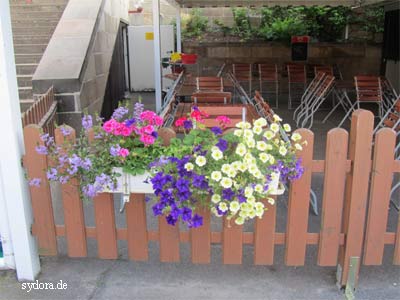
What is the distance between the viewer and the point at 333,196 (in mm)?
2484

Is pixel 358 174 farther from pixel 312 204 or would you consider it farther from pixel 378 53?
pixel 378 53

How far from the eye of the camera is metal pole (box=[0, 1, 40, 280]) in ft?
7.83

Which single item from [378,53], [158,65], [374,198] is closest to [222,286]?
[374,198]

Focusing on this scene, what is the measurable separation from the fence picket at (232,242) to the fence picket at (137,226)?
18.9 inches

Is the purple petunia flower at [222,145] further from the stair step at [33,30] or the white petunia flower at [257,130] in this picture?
the stair step at [33,30]

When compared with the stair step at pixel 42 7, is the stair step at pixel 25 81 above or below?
below

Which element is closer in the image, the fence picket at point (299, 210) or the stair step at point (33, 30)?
the fence picket at point (299, 210)

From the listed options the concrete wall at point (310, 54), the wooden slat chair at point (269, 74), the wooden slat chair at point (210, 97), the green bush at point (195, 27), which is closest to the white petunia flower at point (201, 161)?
the wooden slat chair at point (210, 97)

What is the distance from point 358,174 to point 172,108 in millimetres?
3147

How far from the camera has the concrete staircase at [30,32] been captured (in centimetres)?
633

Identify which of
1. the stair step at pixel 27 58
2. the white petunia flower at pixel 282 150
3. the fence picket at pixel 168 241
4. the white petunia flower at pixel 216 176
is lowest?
the fence picket at pixel 168 241

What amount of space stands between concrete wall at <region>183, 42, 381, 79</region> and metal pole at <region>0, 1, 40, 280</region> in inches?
340

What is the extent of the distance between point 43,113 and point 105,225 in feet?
6.69

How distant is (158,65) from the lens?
6.46m
